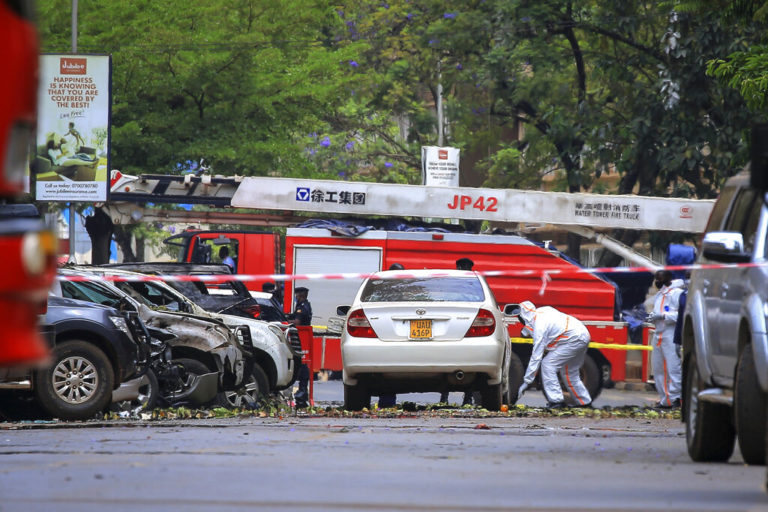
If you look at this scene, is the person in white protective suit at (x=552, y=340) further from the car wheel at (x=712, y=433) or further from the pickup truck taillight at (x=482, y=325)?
the car wheel at (x=712, y=433)

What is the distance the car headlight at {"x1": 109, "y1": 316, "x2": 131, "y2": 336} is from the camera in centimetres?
1363

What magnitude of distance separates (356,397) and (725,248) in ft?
25.9

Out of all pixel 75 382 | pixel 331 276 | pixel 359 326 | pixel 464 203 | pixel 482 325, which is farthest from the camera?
pixel 464 203

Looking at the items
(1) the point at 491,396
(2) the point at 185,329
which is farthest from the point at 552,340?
(2) the point at 185,329

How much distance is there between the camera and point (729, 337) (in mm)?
8109

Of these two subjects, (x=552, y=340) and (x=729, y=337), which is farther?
(x=552, y=340)

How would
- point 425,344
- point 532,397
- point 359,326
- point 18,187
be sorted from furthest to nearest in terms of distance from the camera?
point 532,397 → point 359,326 → point 425,344 → point 18,187

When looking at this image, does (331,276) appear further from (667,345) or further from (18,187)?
(18,187)

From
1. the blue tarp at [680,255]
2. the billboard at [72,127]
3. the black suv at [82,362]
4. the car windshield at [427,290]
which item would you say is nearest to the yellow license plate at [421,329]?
the car windshield at [427,290]

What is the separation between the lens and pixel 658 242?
85.6 feet

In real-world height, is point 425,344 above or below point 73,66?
below

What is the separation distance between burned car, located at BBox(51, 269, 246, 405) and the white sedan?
1451 millimetres

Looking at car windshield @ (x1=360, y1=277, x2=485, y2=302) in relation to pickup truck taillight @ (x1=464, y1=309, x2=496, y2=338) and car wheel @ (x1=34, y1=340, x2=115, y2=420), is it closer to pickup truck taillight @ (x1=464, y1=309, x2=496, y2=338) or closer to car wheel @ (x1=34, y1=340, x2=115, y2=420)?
pickup truck taillight @ (x1=464, y1=309, x2=496, y2=338)

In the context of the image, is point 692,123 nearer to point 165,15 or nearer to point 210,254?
point 210,254
